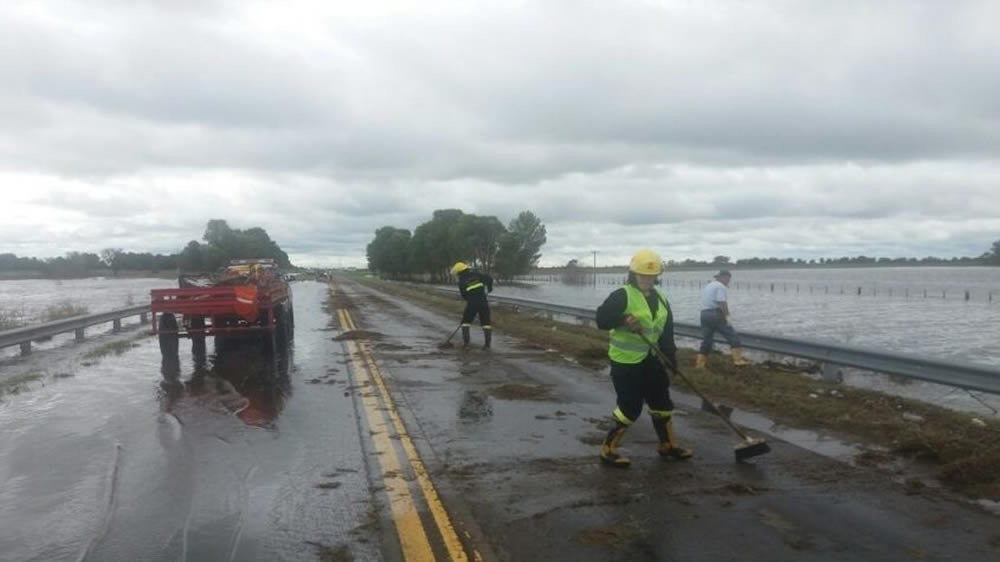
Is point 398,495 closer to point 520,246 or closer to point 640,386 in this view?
point 640,386

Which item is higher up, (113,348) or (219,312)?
(219,312)

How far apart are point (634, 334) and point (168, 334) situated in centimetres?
1095

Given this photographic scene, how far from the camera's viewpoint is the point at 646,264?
23.4 feet

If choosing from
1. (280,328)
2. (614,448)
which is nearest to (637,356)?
(614,448)

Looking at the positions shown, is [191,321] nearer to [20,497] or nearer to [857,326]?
[20,497]

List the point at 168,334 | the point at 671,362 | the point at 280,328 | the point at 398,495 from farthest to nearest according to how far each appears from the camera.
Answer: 1. the point at 280,328
2. the point at 168,334
3. the point at 671,362
4. the point at 398,495

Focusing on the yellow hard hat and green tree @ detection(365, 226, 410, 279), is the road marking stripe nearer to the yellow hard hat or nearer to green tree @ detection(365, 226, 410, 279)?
the yellow hard hat

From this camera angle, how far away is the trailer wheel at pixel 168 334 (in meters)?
15.2

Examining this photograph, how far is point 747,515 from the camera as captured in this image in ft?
18.5

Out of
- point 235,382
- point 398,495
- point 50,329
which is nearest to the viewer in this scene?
point 398,495

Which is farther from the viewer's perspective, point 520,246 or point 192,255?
point 520,246

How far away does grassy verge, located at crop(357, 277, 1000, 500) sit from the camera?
6746 millimetres

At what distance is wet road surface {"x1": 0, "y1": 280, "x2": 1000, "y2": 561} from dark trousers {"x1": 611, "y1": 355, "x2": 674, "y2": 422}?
48 cm

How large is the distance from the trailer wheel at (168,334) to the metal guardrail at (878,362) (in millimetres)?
9789
